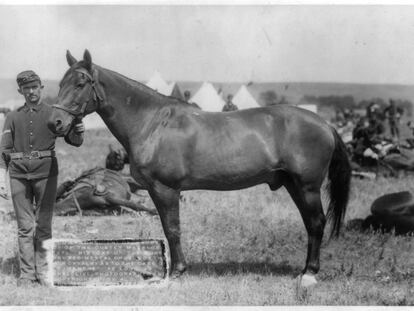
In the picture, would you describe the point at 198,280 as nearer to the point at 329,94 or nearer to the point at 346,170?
the point at 346,170

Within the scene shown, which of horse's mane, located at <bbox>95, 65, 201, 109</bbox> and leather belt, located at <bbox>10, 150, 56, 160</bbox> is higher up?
horse's mane, located at <bbox>95, 65, 201, 109</bbox>

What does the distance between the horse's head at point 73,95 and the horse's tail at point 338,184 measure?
117 inches

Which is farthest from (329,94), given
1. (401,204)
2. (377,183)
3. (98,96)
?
(98,96)

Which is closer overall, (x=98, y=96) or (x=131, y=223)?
(x=98, y=96)

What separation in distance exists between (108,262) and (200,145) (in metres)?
1.68

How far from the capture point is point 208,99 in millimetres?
23188

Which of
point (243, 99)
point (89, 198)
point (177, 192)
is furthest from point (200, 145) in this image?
point (243, 99)

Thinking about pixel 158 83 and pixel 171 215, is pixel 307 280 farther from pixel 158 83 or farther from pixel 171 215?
pixel 158 83

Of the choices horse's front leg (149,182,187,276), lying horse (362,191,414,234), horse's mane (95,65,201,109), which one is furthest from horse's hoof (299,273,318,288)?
lying horse (362,191,414,234)

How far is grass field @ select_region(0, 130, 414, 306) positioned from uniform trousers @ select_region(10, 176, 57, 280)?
30 cm

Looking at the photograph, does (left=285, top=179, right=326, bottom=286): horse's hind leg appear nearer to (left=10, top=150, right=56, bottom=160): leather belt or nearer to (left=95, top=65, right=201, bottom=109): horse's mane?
(left=95, top=65, right=201, bottom=109): horse's mane

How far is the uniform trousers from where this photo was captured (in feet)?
17.6

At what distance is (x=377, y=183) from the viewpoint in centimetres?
1219

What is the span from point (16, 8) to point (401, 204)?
21.2 ft
